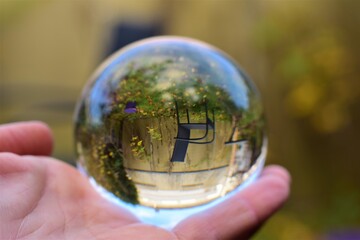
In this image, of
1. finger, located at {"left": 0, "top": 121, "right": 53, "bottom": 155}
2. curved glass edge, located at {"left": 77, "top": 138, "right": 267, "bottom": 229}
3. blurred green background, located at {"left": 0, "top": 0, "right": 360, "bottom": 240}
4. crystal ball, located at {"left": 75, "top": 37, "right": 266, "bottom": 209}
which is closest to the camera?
crystal ball, located at {"left": 75, "top": 37, "right": 266, "bottom": 209}

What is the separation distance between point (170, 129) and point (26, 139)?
2.29 feet

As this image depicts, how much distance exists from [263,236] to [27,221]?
2549 mm

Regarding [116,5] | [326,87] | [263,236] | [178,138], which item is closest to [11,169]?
[178,138]

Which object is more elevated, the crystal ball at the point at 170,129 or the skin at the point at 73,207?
the crystal ball at the point at 170,129

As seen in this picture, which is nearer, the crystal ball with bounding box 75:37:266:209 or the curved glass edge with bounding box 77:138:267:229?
the crystal ball with bounding box 75:37:266:209

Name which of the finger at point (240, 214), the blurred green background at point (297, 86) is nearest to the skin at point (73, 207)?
the finger at point (240, 214)

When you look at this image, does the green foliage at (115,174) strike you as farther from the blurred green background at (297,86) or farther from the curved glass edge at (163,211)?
the blurred green background at (297,86)

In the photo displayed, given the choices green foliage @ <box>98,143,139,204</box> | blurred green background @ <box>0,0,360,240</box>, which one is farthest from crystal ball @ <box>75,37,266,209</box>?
blurred green background @ <box>0,0,360,240</box>

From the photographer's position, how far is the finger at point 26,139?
160 centimetres

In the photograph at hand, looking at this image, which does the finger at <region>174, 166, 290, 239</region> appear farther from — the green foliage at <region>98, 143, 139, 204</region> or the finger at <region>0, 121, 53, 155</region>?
the finger at <region>0, 121, 53, 155</region>

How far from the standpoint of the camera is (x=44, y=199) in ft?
4.76

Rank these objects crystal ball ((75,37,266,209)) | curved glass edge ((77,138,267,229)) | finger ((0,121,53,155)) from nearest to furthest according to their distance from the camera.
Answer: crystal ball ((75,37,266,209)) < curved glass edge ((77,138,267,229)) < finger ((0,121,53,155))

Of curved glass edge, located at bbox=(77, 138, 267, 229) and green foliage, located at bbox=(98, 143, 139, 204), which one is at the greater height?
green foliage, located at bbox=(98, 143, 139, 204)

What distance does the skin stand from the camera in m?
1.31
